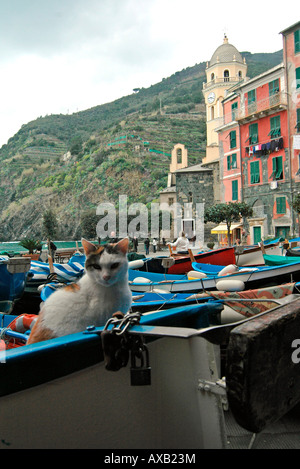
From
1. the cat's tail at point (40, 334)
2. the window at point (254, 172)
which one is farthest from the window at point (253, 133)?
the cat's tail at point (40, 334)

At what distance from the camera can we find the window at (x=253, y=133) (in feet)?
94.6

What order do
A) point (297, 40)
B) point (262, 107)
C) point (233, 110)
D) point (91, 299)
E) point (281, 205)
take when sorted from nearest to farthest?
1. point (91, 299)
2. point (297, 40)
3. point (281, 205)
4. point (262, 107)
5. point (233, 110)

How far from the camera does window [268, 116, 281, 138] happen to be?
2678 centimetres

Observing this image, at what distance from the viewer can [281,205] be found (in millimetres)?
26703

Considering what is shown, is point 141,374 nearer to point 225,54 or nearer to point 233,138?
point 233,138

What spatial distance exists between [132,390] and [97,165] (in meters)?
84.8

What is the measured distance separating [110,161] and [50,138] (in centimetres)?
6981

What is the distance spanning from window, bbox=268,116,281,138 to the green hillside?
1513 inches

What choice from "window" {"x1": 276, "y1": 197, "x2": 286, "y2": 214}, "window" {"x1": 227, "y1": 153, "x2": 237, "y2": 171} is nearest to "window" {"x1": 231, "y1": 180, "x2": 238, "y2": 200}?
"window" {"x1": 227, "y1": 153, "x2": 237, "y2": 171}

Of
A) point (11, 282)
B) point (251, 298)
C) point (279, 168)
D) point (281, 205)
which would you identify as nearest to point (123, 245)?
point (251, 298)

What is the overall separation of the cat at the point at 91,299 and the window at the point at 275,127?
1074 inches

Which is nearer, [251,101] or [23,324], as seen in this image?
[23,324]

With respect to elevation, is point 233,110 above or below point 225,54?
below

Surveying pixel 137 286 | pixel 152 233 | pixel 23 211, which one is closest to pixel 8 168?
pixel 23 211
